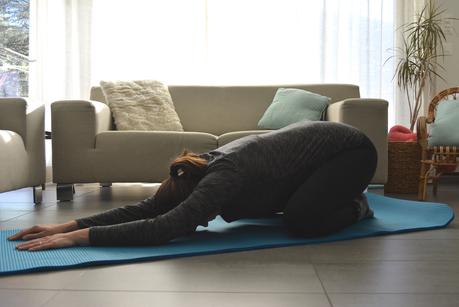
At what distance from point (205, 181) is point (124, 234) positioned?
0.35m

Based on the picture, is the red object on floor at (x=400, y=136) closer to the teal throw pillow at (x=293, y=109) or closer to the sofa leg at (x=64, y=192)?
the teal throw pillow at (x=293, y=109)

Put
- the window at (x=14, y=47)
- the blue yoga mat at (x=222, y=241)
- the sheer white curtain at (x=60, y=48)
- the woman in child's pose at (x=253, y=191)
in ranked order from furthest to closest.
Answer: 1. the window at (x=14, y=47)
2. the sheer white curtain at (x=60, y=48)
3. the woman in child's pose at (x=253, y=191)
4. the blue yoga mat at (x=222, y=241)

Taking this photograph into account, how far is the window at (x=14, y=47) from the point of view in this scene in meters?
5.43

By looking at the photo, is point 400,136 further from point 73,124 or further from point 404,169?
point 73,124

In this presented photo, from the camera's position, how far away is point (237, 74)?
17.5ft

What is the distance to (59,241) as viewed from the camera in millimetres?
2061

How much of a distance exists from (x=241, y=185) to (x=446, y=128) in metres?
2.30

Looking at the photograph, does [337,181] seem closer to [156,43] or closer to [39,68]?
[156,43]

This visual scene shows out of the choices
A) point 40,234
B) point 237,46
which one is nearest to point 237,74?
point 237,46

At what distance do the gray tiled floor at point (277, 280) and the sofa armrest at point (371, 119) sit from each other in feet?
5.12

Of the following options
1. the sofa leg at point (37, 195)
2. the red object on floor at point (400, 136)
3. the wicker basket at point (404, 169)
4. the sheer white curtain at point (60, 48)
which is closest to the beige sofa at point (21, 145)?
the sofa leg at point (37, 195)

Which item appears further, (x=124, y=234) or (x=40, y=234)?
(x=40, y=234)

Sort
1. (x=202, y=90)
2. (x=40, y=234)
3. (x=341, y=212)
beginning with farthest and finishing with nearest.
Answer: (x=202, y=90)
(x=341, y=212)
(x=40, y=234)

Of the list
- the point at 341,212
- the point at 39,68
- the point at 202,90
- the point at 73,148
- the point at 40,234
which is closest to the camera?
the point at 40,234
